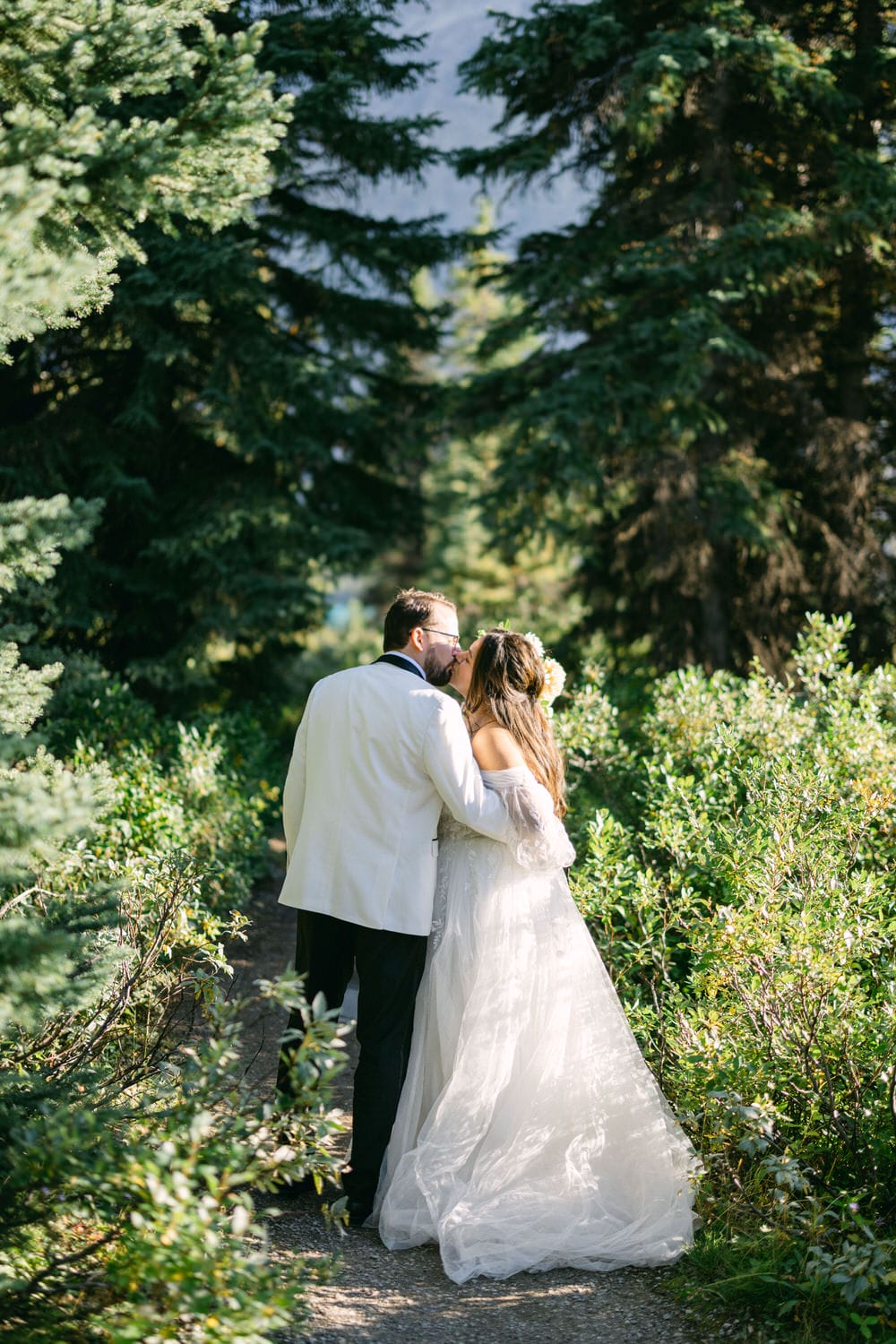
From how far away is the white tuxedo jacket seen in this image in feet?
12.8

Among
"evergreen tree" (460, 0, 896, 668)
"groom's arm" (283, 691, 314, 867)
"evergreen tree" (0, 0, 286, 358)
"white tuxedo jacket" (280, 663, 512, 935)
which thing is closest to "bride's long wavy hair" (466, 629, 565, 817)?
"white tuxedo jacket" (280, 663, 512, 935)

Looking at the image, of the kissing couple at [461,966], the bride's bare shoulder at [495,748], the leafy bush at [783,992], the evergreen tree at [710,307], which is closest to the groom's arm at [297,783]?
the kissing couple at [461,966]

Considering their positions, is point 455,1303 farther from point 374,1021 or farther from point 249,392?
point 249,392

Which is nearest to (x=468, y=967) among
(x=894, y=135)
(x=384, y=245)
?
(x=384, y=245)

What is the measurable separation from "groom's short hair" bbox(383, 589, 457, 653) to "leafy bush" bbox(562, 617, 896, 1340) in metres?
1.35

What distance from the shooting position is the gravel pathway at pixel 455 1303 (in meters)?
3.20

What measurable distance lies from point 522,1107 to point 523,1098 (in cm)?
3

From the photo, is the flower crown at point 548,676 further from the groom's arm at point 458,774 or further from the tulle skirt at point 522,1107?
the tulle skirt at point 522,1107

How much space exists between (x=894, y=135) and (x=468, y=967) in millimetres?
9650

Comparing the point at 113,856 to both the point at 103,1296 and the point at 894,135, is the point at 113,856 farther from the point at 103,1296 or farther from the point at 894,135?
the point at 894,135

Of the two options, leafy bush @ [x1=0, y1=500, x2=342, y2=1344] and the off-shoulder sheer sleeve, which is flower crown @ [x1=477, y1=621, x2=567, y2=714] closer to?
the off-shoulder sheer sleeve

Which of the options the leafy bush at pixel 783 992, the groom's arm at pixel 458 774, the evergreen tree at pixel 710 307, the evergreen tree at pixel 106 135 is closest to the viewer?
the evergreen tree at pixel 106 135

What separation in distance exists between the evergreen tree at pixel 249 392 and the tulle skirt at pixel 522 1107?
584cm

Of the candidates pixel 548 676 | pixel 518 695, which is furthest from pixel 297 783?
pixel 548 676
